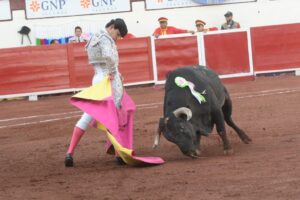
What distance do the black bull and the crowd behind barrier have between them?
803 cm

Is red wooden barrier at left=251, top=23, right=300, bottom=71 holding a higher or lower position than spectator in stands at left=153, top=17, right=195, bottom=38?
lower

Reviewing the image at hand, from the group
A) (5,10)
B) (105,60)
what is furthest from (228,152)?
(5,10)

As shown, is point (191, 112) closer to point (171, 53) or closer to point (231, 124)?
point (231, 124)

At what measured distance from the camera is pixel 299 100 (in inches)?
401

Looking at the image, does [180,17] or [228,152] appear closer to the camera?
[228,152]

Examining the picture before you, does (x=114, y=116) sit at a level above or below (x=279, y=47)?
below

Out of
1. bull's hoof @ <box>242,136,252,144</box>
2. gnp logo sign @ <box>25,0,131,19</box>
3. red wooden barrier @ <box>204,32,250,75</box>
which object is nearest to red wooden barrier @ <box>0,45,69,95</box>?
gnp logo sign @ <box>25,0,131,19</box>

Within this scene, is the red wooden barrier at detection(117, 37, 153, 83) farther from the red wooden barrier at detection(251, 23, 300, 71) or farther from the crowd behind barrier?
the red wooden barrier at detection(251, 23, 300, 71)

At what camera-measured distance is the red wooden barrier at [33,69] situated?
14.4 m

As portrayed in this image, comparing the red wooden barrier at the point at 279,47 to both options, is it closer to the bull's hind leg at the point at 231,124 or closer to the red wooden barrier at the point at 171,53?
the red wooden barrier at the point at 171,53

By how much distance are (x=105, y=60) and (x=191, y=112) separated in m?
0.85

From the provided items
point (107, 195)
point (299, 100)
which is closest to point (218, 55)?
point (299, 100)

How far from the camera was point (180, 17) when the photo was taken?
16969mm

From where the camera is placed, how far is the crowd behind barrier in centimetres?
1441
